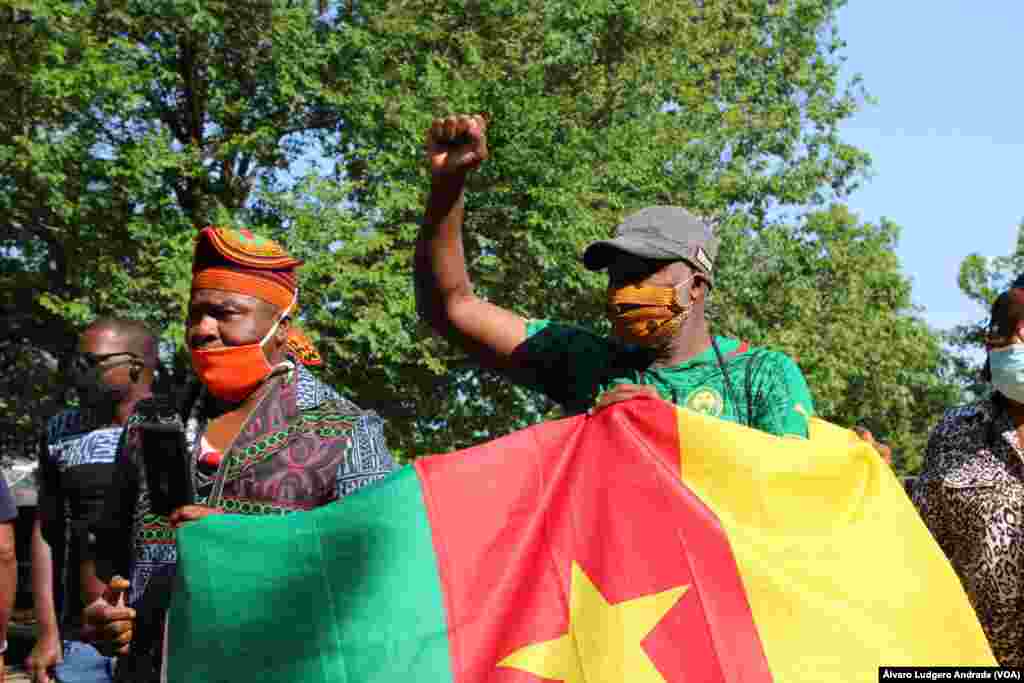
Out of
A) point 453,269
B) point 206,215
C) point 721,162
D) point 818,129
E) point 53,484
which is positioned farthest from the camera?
point 818,129

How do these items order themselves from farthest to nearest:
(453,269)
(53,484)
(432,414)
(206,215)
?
1. (432,414)
2. (206,215)
3. (53,484)
4. (453,269)

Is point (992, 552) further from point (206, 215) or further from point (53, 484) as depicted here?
point (206, 215)

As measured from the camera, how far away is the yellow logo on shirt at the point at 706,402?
3.55m

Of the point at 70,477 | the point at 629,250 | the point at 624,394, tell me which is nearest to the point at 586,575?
the point at 624,394

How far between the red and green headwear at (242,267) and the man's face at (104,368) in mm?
2494

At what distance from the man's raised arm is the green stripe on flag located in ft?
2.08

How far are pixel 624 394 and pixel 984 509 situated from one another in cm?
188

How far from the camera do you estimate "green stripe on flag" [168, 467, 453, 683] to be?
9.88 feet

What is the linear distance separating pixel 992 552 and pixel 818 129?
24571mm

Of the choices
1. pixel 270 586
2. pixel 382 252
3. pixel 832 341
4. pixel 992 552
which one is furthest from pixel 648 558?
pixel 832 341

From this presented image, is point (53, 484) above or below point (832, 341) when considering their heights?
below

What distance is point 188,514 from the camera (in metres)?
3.19

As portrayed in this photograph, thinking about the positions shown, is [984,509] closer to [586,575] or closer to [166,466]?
[586,575]

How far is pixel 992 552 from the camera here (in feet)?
14.9
